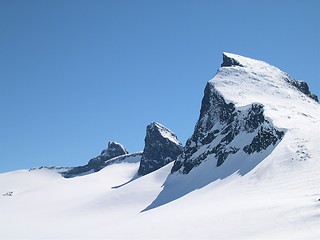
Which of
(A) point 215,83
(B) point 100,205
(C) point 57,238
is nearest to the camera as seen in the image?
(C) point 57,238

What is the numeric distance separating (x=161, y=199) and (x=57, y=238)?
104ft

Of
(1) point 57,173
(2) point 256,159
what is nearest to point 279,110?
(2) point 256,159

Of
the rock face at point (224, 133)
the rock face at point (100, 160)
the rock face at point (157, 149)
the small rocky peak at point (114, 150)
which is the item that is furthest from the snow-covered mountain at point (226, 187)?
the small rocky peak at point (114, 150)

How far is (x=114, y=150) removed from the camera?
190m

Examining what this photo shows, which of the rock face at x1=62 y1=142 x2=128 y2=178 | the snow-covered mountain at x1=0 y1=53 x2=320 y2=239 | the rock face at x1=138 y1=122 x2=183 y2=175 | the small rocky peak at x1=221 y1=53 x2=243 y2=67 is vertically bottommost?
the snow-covered mountain at x1=0 y1=53 x2=320 y2=239

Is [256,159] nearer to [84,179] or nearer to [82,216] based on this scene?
[82,216]

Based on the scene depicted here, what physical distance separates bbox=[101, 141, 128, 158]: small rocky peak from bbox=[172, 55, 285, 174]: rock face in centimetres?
9715

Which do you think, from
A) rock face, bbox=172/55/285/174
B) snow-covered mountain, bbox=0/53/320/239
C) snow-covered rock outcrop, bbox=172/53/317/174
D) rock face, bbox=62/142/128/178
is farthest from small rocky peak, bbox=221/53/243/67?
rock face, bbox=62/142/128/178

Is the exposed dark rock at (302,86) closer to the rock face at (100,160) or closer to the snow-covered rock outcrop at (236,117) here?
the snow-covered rock outcrop at (236,117)

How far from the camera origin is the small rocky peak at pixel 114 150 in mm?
187875

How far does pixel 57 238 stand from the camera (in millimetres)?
48094

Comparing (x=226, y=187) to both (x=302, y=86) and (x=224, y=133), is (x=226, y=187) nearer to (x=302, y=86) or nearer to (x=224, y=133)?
(x=224, y=133)

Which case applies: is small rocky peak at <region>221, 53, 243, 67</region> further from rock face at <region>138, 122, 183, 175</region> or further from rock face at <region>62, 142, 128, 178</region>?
rock face at <region>62, 142, 128, 178</region>

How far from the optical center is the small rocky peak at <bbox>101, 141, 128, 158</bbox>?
18788cm
